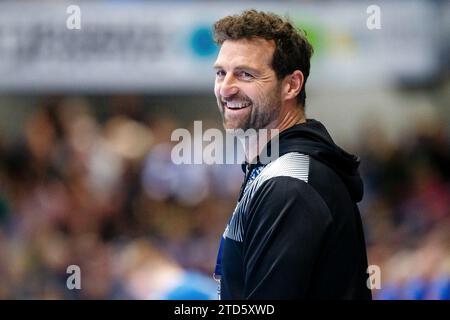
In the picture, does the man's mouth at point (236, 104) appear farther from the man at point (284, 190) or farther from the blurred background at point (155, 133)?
the blurred background at point (155, 133)

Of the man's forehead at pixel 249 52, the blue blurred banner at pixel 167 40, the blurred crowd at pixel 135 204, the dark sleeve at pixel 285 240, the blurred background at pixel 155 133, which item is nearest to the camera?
the dark sleeve at pixel 285 240

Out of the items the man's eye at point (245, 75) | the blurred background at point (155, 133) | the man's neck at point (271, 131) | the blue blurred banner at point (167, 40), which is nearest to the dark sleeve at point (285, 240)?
the man's neck at point (271, 131)

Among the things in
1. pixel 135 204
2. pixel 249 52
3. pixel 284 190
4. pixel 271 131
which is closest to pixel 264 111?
pixel 271 131

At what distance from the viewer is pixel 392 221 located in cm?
551

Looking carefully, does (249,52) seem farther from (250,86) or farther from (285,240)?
(285,240)

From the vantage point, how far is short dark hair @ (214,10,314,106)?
2.27 meters

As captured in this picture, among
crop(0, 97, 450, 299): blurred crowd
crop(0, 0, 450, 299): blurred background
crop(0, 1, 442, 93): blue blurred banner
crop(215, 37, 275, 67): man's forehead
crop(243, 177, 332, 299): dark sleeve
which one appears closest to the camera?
crop(243, 177, 332, 299): dark sleeve

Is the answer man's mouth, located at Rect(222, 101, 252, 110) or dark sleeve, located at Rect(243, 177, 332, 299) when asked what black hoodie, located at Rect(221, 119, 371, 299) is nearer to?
dark sleeve, located at Rect(243, 177, 332, 299)

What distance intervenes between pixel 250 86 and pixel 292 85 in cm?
15

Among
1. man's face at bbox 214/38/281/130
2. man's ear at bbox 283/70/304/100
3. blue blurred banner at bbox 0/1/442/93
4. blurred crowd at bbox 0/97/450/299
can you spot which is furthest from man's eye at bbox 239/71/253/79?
blue blurred banner at bbox 0/1/442/93

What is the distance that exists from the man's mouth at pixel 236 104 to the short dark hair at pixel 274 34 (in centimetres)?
12

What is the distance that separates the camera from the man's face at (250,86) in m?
2.26

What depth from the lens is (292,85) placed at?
2.34 metres

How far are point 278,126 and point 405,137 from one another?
402 cm
